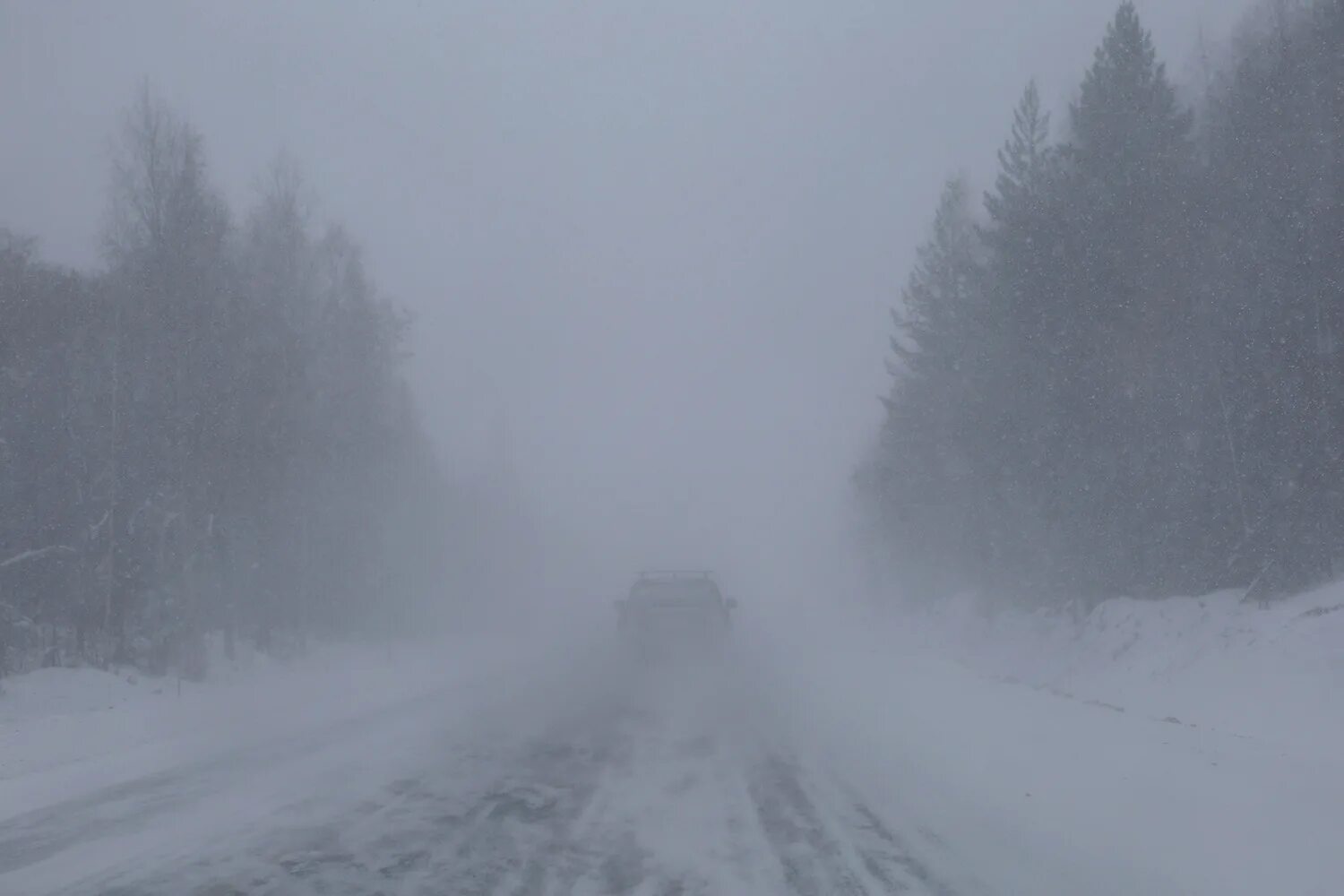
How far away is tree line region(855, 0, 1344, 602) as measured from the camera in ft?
71.2

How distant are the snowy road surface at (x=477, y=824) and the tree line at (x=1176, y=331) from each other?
12.4 metres

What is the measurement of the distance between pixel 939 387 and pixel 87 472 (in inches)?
941

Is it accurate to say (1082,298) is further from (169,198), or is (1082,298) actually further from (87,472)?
(87,472)

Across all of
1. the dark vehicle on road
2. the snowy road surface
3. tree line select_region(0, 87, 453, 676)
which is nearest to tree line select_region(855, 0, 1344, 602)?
the dark vehicle on road

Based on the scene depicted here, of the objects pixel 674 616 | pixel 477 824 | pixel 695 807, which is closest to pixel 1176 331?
pixel 674 616

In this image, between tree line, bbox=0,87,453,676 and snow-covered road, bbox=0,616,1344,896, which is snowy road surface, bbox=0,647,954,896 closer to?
snow-covered road, bbox=0,616,1344,896

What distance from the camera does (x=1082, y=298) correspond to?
84.5 feet

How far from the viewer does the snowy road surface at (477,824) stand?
7.62m

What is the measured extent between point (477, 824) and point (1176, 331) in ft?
64.8

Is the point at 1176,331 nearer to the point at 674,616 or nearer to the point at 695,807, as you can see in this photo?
the point at 674,616

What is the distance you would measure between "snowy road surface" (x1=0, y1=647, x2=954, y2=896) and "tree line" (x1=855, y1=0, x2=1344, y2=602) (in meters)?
12.4

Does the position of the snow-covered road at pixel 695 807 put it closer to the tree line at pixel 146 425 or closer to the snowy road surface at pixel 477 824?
the snowy road surface at pixel 477 824

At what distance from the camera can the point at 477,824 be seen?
30.9 ft

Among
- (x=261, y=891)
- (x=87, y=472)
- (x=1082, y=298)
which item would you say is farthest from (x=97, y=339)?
(x=261, y=891)
